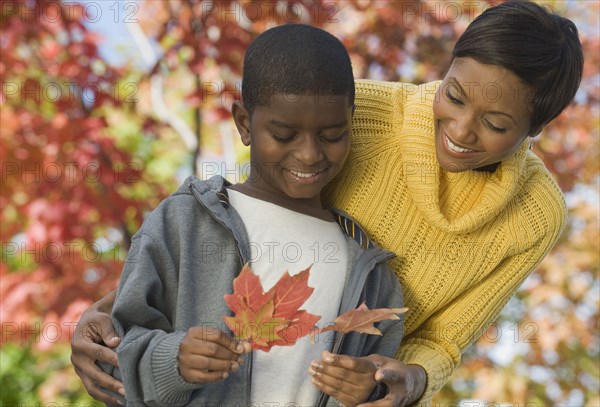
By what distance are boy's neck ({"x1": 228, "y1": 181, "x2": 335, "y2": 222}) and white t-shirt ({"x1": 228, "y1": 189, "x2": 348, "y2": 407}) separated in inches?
0.5

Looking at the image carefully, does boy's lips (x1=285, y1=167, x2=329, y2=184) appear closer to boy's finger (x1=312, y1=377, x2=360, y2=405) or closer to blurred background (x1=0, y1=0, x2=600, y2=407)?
boy's finger (x1=312, y1=377, x2=360, y2=405)

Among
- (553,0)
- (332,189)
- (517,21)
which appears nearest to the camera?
(517,21)

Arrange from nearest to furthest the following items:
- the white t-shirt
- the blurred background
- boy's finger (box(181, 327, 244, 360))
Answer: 1. boy's finger (box(181, 327, 244, 360))
2. the white t-shirt
3. the blurred background

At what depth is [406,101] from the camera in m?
2.38

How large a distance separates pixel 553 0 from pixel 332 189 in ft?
10.7

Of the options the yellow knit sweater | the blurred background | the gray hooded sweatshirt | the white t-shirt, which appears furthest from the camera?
the blurred background

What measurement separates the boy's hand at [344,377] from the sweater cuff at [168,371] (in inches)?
9.6

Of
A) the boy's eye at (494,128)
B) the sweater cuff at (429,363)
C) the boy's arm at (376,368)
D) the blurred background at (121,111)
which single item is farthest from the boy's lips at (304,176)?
the blurred background at (121,111)

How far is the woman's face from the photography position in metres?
2.05

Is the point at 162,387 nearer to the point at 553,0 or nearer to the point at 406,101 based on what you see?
the point at 406,101

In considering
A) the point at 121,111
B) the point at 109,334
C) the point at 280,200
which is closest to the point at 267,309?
the point at 280,200

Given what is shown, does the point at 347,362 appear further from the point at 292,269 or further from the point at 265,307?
the point at 292,269

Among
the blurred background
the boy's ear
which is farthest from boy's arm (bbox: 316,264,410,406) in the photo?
the blurred background

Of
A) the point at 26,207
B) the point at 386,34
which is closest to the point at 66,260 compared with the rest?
the point at 26,207
